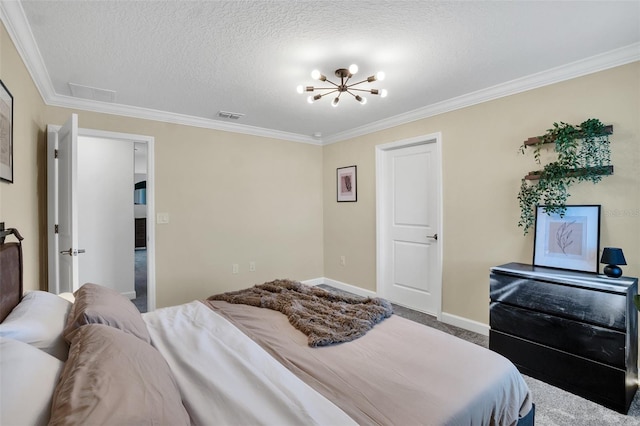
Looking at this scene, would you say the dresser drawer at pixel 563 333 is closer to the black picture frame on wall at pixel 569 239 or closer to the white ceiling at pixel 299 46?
the black picture frame on wall at pixel 569 239

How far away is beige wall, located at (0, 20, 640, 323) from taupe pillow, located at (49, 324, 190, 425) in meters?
1.35

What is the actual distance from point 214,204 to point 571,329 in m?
3.67

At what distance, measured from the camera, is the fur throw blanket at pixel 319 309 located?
165 cm

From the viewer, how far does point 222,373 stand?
123 cm

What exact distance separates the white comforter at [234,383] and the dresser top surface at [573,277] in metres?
1.96

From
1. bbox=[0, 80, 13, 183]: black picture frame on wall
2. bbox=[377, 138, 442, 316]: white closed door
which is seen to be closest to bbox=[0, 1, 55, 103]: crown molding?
bbox=[0, 80, 13, 183]: black picture frame on wall

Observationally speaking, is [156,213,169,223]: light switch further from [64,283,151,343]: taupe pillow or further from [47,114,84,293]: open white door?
[64,283,151,343]: taupe pillow

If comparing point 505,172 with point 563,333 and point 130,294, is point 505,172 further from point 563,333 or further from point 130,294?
point 130,294

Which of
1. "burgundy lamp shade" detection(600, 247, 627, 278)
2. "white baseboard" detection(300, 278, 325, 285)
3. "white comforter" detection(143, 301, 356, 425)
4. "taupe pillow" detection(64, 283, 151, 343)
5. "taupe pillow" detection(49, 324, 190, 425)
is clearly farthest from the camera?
"white baseboard" detection(300, 278, 325, 285)

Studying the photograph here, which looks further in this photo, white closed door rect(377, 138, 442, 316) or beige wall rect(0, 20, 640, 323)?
white closed door rect(377, 138, 442, 316)

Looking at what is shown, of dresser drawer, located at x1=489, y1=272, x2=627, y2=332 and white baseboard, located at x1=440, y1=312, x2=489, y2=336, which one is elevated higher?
dresser drawer, located at x1=489, y1=272, x2=627, y2=332

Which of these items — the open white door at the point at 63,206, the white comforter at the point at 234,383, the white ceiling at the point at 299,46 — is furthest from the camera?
the open white door at the point at 63,206

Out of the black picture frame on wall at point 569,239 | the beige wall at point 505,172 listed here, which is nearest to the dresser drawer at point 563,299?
the black picture frame on wall at point 569,239

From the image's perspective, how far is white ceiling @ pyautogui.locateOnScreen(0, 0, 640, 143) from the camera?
1.75 m
